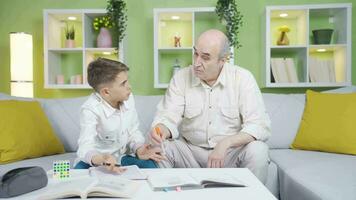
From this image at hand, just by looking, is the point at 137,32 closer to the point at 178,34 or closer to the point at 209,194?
the point at 178,34

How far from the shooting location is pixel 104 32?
341 cm

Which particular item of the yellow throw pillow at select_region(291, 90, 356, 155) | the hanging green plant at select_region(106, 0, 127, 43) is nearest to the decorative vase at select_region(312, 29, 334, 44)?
the yellow throw pillow at select_region(291, 90, 356, 155)

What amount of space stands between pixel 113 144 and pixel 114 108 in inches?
7.4

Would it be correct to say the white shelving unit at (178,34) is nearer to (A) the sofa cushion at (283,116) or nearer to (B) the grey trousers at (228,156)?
(A) the sofa cushion at (283,116)

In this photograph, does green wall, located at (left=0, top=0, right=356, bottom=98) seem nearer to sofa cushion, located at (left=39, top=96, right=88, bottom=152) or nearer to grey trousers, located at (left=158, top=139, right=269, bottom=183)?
sofa cushion, located at (left=39, top=96, right=88, bottom=152)

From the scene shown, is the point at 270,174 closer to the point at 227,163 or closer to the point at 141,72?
the point at 227,163

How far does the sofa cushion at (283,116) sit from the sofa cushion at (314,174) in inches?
5.7

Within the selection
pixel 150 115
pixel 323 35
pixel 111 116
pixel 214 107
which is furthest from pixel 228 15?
pixel 111 116

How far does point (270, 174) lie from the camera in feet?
6.90

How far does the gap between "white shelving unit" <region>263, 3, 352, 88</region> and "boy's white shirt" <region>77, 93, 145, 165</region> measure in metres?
1.62

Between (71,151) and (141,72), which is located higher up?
(141,72)

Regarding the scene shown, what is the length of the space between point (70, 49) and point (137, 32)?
2.14 ft

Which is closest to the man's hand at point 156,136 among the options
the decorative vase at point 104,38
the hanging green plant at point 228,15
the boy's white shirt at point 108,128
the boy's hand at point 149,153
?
the boy's hand at point 149,153

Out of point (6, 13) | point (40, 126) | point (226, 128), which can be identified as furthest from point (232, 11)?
point (6, 13)
